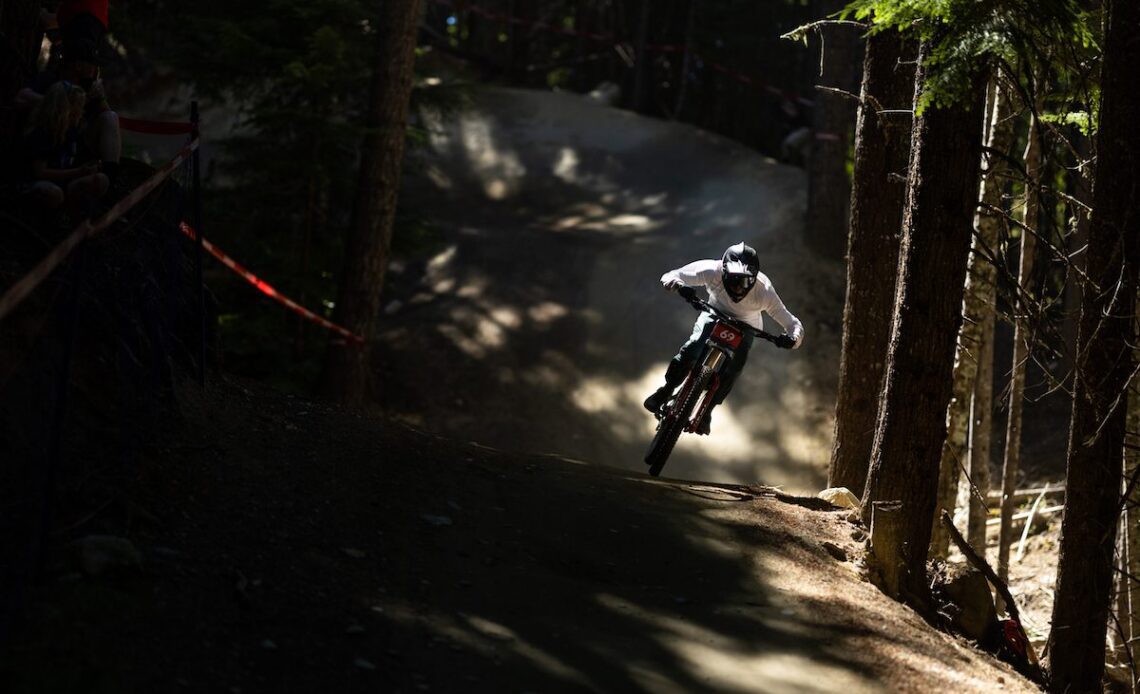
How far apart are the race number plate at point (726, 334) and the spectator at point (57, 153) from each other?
16.3 ft

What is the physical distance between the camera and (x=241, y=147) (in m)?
15.9

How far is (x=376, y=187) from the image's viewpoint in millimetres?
15180

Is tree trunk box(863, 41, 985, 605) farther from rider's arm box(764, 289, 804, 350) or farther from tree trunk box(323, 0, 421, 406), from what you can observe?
tree trunk box(323, 0, 421, 406)

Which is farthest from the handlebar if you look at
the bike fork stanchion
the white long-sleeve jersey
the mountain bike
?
the bike fork stanchion

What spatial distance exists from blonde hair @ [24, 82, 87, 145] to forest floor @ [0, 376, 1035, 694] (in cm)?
183

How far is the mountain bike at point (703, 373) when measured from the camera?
34.0 ft

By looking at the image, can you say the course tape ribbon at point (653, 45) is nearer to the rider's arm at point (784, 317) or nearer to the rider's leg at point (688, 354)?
the rider's arm at point (784, 317)

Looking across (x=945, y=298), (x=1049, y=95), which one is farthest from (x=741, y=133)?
(x=945, y=298)

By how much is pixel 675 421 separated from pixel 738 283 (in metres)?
1.28

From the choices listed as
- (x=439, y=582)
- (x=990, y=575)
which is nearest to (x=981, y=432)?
(x=990, y=575)

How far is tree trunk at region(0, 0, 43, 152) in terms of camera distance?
A: 818 centimetres

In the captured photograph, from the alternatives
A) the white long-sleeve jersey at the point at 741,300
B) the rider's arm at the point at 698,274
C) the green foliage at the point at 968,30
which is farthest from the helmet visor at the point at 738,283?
the green foliage at the point at 968,30

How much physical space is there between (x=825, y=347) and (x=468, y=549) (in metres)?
13.1

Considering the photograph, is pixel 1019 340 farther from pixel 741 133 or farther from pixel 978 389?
pixel 741 133
